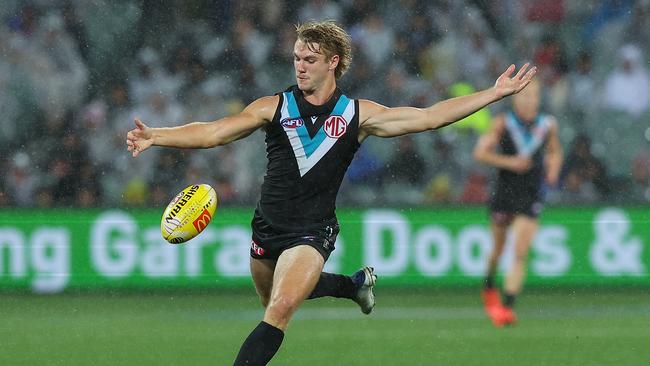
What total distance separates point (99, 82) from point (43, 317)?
3581mm

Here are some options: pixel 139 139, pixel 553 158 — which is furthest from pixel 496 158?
pixel 139 139

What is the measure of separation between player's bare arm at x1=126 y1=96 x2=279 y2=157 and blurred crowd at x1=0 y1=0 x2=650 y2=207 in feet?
20.8

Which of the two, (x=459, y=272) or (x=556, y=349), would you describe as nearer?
(x=556, y=349)

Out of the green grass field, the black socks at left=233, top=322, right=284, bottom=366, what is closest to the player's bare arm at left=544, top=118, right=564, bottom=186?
the green grass field

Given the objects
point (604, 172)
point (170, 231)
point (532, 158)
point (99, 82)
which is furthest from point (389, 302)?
point (170, 231)

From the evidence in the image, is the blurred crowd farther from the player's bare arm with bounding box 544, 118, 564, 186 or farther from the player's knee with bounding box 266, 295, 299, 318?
the player's knee with bounding box 266, 295, 299, 318

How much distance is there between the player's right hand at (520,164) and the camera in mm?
10750

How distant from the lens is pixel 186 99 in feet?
45.0

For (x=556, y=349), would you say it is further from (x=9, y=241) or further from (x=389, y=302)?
(x=9, y=241)

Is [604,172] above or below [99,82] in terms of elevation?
below

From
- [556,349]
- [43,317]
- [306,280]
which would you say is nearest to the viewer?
[306,280]

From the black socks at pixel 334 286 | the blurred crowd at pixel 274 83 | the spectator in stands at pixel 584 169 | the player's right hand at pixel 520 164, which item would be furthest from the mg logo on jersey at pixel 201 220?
the spectator in stands at pixel 584 169

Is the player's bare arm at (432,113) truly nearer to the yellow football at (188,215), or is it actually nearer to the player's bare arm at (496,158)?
the yellow football at (188,215)

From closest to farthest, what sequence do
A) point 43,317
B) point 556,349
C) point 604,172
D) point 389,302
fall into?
point 556,349, point 43,317, point 389,302, point 604,172
